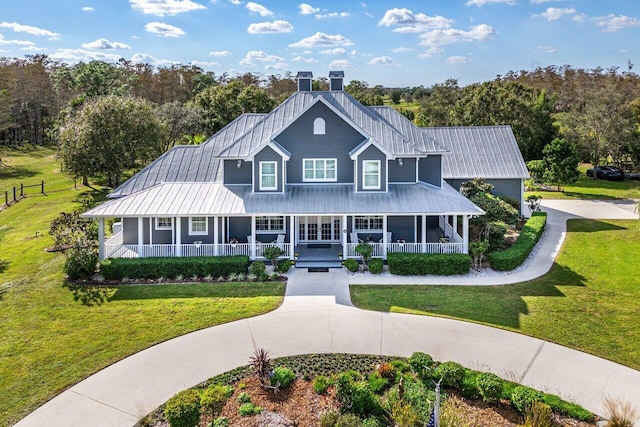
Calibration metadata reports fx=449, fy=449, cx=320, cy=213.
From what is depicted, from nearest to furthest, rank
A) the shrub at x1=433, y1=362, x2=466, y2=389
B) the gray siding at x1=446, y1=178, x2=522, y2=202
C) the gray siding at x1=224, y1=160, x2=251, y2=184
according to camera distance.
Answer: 1. the shrub at x1=433, y1=362, x2=466, y2=389
2. the gray siding at x1=224, y1=160, x2=251, y2=184
3. the gray siding at x1=446, y1=178, x2=522, y2=202

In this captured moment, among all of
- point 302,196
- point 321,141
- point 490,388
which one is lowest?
point 490,388

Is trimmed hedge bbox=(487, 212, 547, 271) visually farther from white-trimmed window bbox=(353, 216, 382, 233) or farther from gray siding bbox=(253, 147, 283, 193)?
gray siding bbox=(253, 147, 283, 193)

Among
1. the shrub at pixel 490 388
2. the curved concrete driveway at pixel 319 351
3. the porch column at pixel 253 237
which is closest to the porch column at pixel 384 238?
the curved concrete driveway at pixel 319 351

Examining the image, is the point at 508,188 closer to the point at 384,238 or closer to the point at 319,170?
the point at 384,238

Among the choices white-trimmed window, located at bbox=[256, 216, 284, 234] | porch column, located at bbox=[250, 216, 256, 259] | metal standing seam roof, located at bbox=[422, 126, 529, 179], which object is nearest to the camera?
porch column, located at bbox=[250, 216, 256, 259]

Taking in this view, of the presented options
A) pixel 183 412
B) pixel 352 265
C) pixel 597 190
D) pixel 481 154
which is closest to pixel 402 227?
pixel 352 265

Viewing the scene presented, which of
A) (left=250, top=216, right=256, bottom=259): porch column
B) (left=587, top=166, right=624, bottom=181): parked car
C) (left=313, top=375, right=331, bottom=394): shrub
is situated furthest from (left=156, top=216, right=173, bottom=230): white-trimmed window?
(left=587, top=166, right=624, bottom=181): parked car

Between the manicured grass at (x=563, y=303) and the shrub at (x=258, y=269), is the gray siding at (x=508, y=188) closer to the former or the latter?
the manicured grass at (x=563, y=303)
